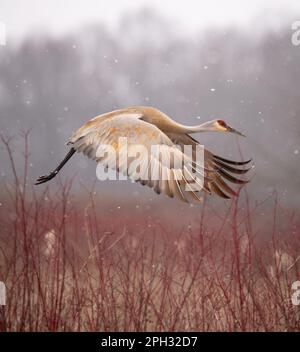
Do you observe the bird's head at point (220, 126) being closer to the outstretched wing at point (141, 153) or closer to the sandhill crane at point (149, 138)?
the sandhill crane at point (149, 138)

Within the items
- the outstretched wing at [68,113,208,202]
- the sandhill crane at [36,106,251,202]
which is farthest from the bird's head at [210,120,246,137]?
the outstretched wing at [68,113,208,202]

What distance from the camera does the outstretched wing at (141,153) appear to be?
5.92 feet

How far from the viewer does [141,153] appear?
1851 millimetres

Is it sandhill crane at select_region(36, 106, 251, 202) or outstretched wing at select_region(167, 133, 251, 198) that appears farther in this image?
outstretched wing at select_region(167, 133, 251, 198)

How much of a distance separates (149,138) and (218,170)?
33 cm

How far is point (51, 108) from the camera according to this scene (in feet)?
7.04

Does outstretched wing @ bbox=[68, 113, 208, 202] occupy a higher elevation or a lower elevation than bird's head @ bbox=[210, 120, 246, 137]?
lower

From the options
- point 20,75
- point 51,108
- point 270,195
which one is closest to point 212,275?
point 270,195

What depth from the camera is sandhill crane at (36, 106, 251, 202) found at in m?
1.89

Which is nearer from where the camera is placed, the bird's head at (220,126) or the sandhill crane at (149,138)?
the sandhill crane at (149,138)

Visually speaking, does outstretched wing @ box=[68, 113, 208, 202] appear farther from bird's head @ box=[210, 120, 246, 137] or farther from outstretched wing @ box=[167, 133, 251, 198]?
bird's head @ box=[210, 120, 246, 137]

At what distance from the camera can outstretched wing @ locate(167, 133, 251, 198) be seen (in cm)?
202

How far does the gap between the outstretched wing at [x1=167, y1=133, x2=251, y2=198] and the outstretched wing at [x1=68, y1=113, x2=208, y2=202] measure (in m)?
0.07

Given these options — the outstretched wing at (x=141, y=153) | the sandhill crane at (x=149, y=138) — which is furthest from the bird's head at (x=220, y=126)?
the outstretched wing at (x=141, y=153)
